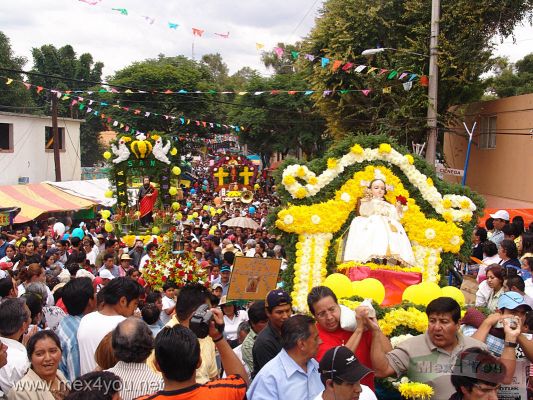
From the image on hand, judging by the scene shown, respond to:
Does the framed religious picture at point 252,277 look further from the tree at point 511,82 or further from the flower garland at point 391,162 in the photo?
the tree at point 511,82

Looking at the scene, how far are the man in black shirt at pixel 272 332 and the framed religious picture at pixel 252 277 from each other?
2613mm

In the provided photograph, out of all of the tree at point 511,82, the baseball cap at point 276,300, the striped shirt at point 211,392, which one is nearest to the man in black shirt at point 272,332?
the baseball cap at point 276,300

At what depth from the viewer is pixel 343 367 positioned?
3.74 m

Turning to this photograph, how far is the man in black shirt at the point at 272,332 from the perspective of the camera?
16.6 ft

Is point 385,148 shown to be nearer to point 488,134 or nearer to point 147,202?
point 147,202

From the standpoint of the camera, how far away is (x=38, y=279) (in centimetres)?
884

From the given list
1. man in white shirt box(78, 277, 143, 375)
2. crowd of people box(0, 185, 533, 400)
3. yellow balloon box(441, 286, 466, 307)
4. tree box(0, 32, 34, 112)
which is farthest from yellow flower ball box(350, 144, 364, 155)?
tree box(0, 32, 34, 112)

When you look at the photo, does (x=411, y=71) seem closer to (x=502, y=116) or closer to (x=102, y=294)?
(x=502, y=116)

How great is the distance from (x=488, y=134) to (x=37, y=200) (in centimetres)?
1642

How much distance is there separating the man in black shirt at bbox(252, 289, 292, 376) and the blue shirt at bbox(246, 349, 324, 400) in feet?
2.31

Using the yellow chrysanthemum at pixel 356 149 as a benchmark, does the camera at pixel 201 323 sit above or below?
below

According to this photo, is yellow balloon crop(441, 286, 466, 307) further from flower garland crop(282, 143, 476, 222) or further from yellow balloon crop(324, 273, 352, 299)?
flower garland crop(282, 143, 476, 222)

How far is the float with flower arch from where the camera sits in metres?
9.51

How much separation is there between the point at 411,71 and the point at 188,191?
19.9 metres
